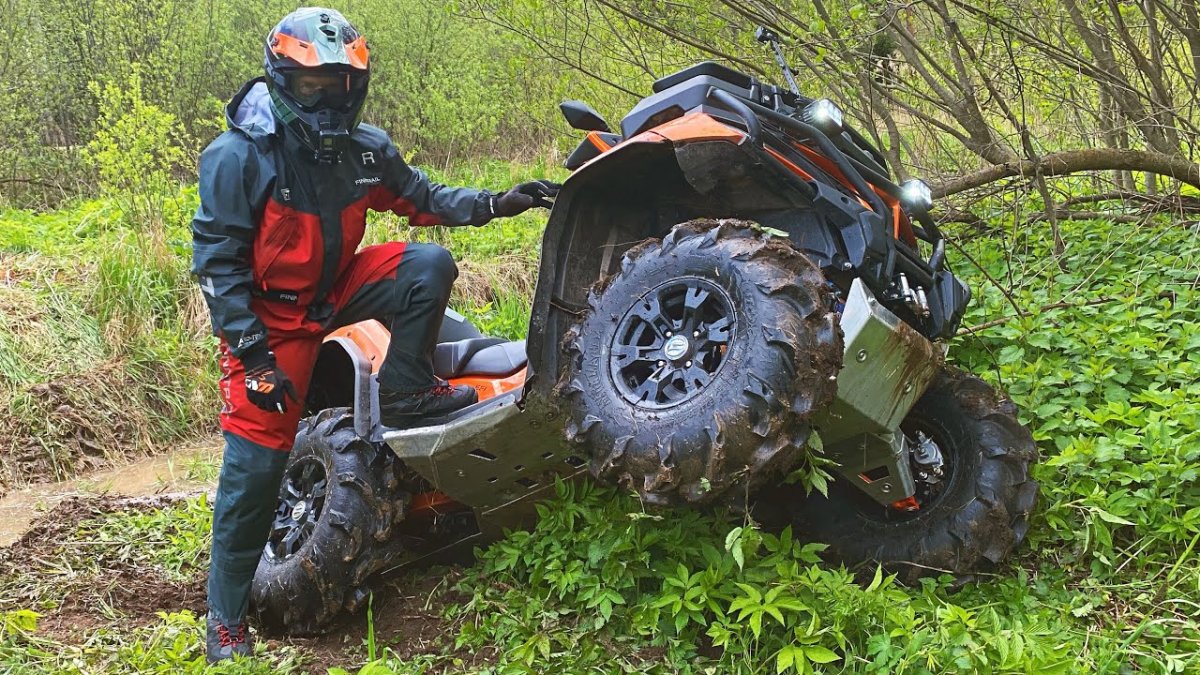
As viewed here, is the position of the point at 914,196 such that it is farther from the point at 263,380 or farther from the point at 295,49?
the point at 263,380

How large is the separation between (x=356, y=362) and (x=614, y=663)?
1.49 m

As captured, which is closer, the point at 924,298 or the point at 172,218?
the point at 924,298

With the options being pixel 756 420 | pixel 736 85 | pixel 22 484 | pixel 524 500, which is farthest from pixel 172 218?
pixel 756 420

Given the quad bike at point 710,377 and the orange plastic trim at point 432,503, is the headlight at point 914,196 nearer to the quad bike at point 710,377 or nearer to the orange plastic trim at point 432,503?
the quad bike at point 710,377

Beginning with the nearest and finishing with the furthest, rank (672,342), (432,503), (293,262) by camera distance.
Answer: (672,342) < (293,262) < (432,503)

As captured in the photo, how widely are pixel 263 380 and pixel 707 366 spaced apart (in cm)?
160

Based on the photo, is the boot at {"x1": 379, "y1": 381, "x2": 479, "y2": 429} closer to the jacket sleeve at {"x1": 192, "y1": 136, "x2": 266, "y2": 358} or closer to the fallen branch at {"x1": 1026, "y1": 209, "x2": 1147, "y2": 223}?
the jacket sleeve at {"x1": 192, "y1": 136, "x2": 266, "y2": 358}

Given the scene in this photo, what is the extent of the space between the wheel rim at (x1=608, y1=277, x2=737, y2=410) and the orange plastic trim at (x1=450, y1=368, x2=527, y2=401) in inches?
40.8

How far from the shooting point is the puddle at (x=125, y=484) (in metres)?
5.84

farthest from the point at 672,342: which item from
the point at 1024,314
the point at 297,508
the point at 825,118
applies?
the point at 1024,314

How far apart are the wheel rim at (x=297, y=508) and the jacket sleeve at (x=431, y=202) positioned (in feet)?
3.44

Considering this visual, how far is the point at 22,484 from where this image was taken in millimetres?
6328

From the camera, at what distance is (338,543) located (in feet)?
12.2

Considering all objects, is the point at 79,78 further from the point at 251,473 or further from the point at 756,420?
the point at 756,420
